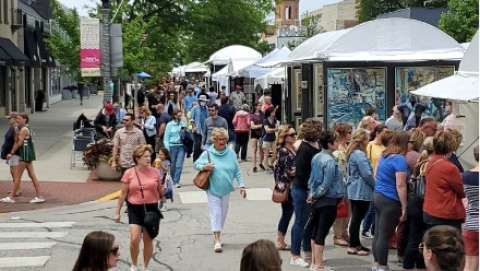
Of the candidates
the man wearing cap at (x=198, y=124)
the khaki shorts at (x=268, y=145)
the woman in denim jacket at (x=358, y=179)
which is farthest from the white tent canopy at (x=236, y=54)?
the woman in denim jacket at (x=358, y=179)

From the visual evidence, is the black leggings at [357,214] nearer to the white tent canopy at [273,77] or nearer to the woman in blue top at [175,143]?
the woman in blue top at [175,143]

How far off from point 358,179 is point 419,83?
845cm

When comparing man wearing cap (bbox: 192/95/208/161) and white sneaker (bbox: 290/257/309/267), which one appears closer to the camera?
white sneaker (bbox: 290/257/309/267)

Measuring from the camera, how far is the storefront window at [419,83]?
17.1 m

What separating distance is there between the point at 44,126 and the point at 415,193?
2696cm

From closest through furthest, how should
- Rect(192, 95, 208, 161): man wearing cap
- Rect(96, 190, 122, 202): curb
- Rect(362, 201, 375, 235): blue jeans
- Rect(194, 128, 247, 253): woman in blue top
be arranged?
Rect(194, 128, 247, 253): woman in blue top < Rect(362, 201, 375, 235): blue jeans < Rect(96, 190, 122, 202): curb < Rect(192, 95, 208, 161): man wearing cap

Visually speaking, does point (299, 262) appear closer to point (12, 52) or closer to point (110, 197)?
point (110, 197)

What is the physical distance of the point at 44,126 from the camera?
111 feet

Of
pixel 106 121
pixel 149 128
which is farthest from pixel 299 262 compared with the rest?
pixel 106 121

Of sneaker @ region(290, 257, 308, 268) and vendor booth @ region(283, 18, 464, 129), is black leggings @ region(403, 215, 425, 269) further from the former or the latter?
vendor booth @ region(283, 18, 464, 129)

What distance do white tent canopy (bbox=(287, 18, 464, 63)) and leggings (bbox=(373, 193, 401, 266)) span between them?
8.14 meters

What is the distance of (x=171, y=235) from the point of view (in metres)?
11.4

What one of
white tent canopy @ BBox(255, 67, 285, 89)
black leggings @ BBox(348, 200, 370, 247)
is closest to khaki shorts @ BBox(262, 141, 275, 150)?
black leggings @ BBox(348, 200, 370, 247)

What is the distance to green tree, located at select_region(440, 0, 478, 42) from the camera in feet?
130
